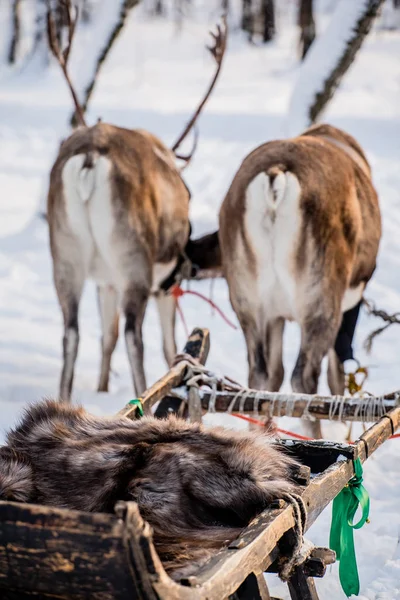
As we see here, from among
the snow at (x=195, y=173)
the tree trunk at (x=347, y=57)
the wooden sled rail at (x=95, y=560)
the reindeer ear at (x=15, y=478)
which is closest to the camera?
the wooden sled rail at (x=95, y=560)

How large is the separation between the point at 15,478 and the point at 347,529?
99 cm

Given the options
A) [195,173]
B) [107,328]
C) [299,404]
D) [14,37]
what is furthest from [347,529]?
[14,37]

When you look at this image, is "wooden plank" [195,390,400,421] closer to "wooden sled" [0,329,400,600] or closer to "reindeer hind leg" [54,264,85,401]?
"wooden sled" [0,329,400,600]

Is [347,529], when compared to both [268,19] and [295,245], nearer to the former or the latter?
[295,245]

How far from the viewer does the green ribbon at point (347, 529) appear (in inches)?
93.5

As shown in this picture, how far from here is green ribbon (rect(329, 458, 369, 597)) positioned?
2.38 metres

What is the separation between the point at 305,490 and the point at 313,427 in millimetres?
2218

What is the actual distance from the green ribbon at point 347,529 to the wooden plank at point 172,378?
72cm

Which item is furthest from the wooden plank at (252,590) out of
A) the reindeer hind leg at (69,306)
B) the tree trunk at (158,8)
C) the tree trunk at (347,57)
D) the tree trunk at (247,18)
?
the tree trunk at (158,8)

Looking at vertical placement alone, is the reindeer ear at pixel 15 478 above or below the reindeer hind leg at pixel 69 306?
above

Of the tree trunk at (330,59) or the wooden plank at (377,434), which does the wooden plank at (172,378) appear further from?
the tree trunk at (330,59)

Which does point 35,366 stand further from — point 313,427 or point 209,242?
point 313,427

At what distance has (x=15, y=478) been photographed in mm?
1959

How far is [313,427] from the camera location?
4.20 meters
